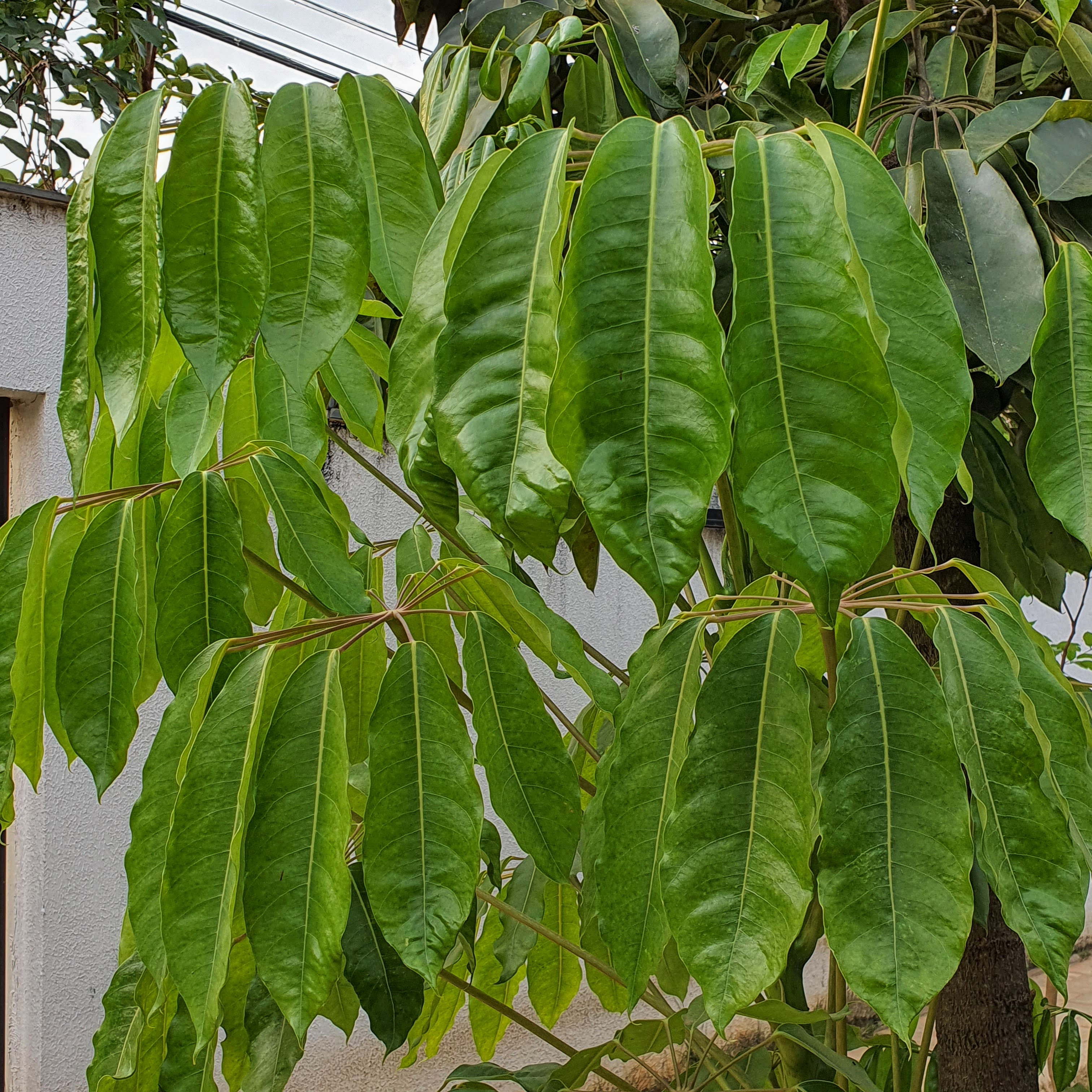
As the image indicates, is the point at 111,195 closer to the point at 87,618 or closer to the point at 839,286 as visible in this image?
the point at 87,618

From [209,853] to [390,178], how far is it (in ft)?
1.21

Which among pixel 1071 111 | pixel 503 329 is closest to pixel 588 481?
pixel 503 329

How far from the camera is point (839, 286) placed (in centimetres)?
41

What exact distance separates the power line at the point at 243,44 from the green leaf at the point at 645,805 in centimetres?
235

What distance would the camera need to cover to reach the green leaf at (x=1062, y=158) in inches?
30.7

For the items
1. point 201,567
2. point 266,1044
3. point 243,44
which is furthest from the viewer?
point 243,44

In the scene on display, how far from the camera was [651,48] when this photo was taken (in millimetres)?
928

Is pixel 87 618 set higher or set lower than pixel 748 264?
lower

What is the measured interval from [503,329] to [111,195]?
9.4 inches

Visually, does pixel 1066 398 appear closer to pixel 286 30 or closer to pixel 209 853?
pixel 209 853

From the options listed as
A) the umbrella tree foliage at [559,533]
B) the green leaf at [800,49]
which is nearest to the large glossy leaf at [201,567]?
the umbrella tree foliage at [559,533]

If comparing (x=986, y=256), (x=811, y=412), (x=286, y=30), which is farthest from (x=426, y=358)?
(x=286, y=30)

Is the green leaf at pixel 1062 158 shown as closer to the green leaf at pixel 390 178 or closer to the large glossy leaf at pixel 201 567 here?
the green leaf at pixel 390 178

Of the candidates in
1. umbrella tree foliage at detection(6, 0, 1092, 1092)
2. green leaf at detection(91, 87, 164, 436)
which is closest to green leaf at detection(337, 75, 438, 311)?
umbrella tree foliage at detection(6, 0, 1092, 1092)
